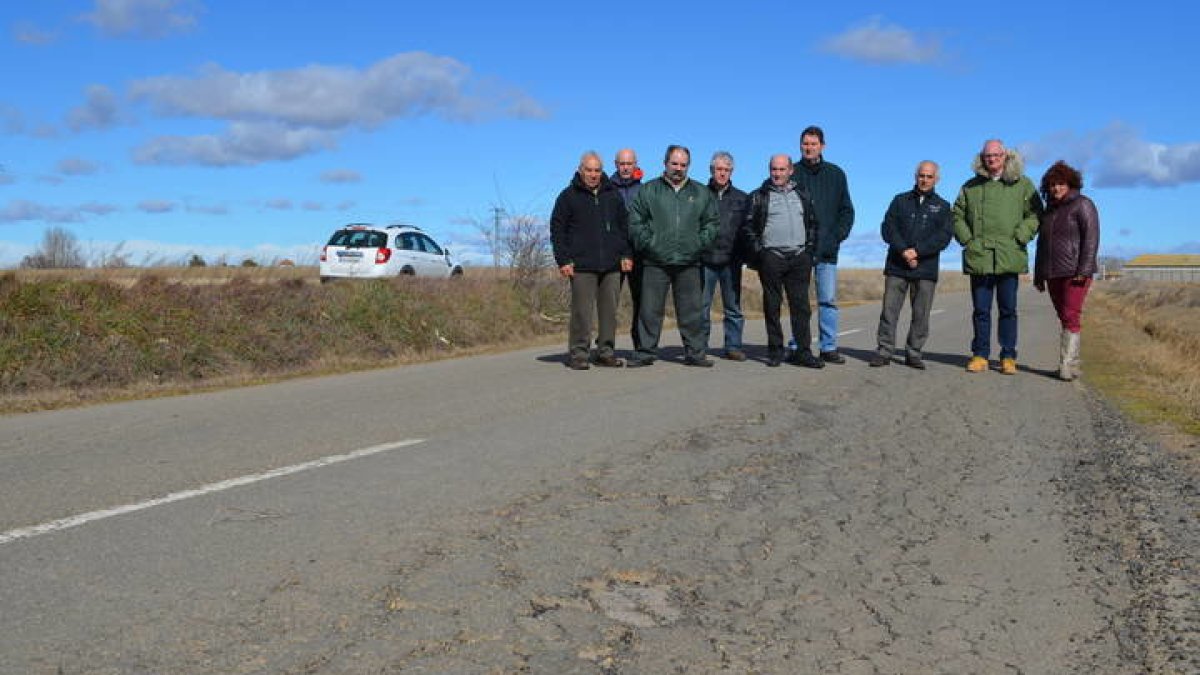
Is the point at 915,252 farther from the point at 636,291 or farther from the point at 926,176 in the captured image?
the point at 636,291

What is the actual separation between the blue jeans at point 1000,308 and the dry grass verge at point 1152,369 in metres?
0.84

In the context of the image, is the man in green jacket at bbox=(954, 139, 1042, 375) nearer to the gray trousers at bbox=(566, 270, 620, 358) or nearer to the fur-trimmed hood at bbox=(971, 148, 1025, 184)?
the fur-trimmed hood at bbox=(971, 148, 1025, 184)

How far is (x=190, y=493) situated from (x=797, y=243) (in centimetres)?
743

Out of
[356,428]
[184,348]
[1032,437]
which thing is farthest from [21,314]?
[1032,437]

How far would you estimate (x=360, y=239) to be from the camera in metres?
25.0

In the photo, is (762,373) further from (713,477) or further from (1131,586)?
(1131,586)

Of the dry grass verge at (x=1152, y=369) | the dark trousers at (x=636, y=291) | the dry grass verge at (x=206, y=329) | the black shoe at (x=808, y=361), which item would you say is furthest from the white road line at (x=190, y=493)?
the black shoe at (x=808, y=361)

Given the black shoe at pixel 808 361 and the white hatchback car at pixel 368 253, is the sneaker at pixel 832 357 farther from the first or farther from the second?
the white hatchback car at pixel 368 253

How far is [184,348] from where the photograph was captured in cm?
1236

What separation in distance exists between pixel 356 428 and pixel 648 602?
4044 mm

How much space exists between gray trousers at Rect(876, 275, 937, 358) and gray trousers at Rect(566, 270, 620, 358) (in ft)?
9.09

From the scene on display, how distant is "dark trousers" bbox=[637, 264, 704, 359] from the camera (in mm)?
11656

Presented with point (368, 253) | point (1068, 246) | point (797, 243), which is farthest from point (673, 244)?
point (368, 253)

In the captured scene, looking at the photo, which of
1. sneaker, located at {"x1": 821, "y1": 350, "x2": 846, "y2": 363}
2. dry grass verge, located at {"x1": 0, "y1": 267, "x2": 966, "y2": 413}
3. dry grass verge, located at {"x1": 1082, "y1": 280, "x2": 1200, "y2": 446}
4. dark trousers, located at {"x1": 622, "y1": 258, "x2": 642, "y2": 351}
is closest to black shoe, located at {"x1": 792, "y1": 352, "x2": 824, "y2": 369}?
sneaker, located at {"x1": 821, "y1": 350, "x2": 846, "y2": 363}
